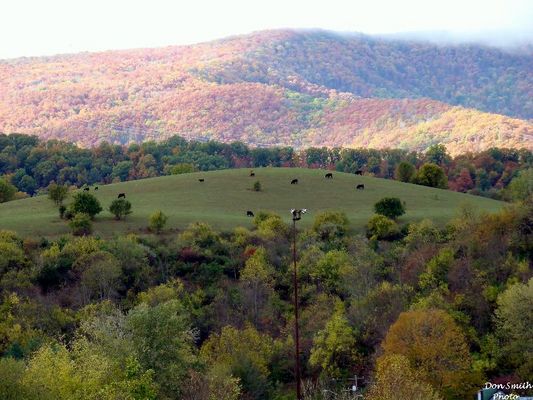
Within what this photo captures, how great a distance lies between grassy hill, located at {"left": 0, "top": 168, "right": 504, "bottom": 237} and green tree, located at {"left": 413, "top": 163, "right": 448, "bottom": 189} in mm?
9234

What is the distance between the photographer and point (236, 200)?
99250mm

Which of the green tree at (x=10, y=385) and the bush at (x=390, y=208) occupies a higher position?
the green tree at (x=10, y=385)

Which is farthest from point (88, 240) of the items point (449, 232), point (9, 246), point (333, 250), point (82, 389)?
point (82, 389)

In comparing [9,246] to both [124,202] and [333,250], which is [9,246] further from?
[333,250]

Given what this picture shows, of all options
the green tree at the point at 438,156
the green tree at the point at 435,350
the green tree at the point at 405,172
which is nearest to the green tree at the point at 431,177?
the green tree at the point at 405,172

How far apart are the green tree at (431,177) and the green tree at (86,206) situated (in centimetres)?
5418

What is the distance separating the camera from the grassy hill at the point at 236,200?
278 feet

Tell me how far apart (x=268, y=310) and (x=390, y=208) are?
2832 cm

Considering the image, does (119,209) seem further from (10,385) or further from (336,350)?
(10,385)

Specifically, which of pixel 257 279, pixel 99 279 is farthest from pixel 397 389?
pixel 99 279

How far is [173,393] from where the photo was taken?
40.0m

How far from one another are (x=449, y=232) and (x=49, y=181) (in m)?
82.0

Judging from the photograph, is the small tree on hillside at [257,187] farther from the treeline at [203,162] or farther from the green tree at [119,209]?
the treeline at [203,162]

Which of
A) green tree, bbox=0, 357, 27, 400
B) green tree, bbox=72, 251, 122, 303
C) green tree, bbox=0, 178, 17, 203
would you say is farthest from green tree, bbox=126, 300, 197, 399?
green tree, bbox=0, 178, 17, 203
